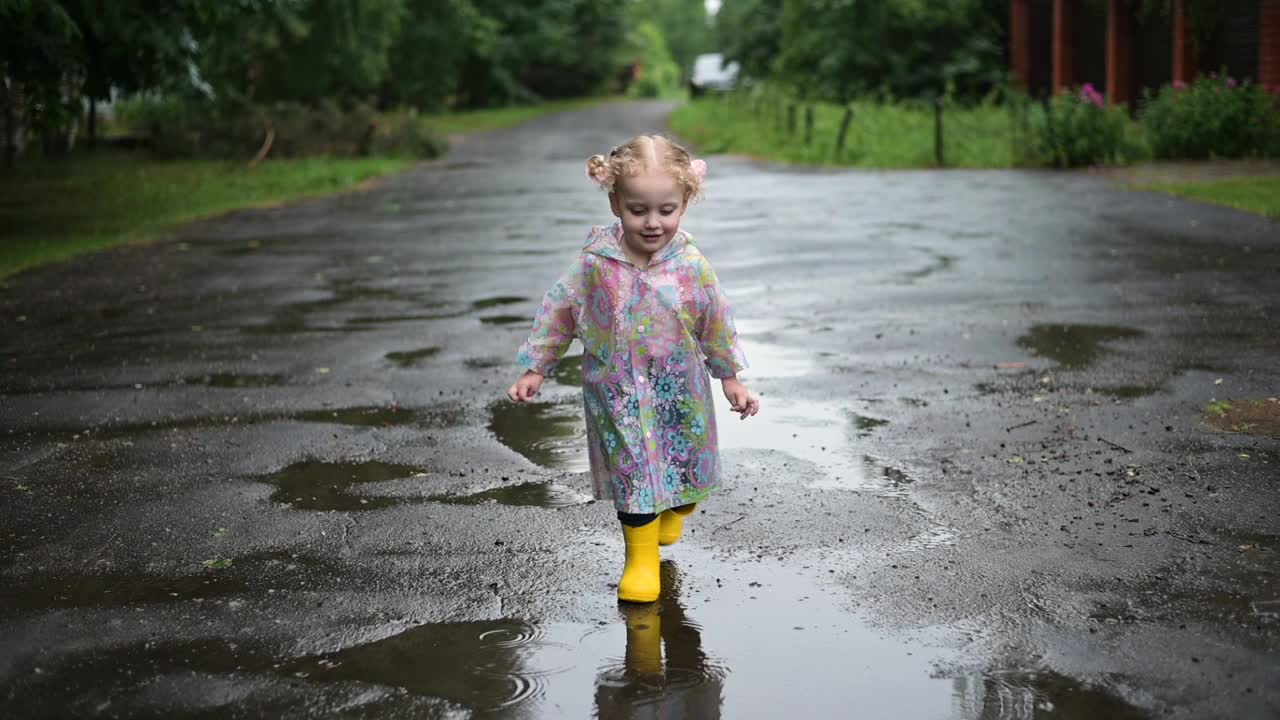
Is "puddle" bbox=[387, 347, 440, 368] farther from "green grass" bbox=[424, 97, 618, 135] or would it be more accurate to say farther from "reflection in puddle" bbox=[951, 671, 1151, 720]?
"green grass" bbox=[424, 97, 618, 135]

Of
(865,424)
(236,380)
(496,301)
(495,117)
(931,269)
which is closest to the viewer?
(865,424)

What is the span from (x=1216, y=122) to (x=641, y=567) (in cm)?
1933

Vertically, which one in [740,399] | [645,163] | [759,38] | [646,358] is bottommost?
[740,399]

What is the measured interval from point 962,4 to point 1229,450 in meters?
A: 32.1

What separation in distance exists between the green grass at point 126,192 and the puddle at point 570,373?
22.8 feet

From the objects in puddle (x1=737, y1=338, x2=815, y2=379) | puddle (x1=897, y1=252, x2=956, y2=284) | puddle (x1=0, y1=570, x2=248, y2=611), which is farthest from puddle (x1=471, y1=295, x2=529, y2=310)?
puddle (x1=0, y1=570, x2=248, y2=611)

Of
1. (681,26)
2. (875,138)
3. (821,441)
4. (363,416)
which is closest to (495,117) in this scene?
(875,138)

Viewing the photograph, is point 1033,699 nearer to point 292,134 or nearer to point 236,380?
point 236,380

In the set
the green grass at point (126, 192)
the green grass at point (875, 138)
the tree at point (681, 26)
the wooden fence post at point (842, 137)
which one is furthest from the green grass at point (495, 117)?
the tree at point (681, 26)

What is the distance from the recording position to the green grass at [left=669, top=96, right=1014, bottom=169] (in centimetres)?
2542

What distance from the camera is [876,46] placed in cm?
3825

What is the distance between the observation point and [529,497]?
5672 millimetres

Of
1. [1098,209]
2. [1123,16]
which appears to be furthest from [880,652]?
[1123,16]

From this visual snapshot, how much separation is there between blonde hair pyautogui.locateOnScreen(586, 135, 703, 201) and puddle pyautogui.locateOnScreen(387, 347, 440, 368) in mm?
4260
